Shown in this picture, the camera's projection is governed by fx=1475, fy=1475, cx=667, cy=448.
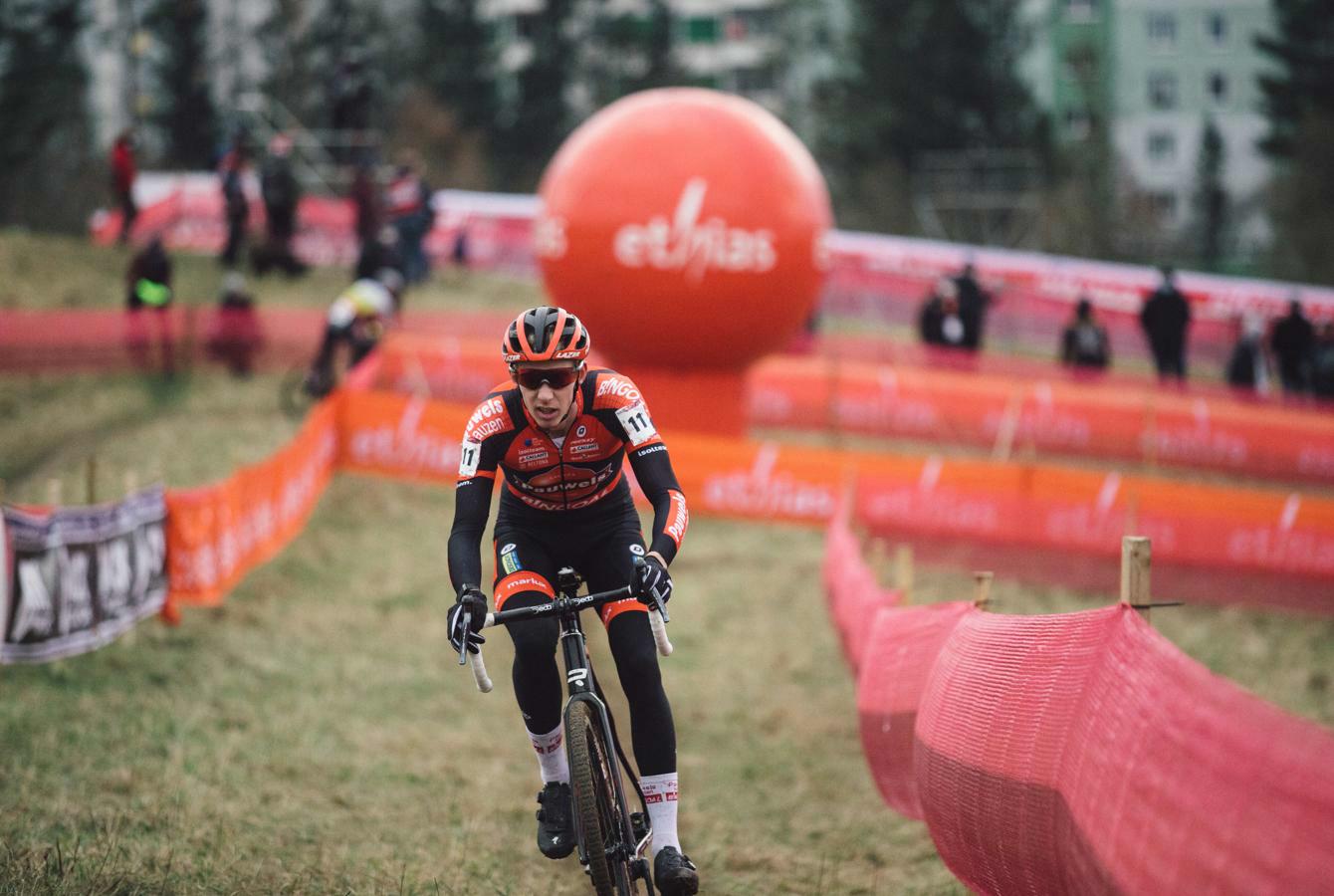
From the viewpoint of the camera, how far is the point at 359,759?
927 cm

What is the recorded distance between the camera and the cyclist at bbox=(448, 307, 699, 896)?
5.80 metres

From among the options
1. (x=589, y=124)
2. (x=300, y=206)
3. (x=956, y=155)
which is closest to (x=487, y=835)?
(x=589, y=124)

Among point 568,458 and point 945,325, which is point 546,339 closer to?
point 568,458

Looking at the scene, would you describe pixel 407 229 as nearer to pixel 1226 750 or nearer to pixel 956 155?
pixel 1226 750

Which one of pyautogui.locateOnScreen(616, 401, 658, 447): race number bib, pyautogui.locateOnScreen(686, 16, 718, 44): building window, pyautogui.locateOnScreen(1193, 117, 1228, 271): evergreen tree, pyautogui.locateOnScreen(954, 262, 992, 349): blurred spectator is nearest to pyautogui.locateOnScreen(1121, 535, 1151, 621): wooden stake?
pyautogui.locateOnScreen(616, 401, 658, 447): race number bib

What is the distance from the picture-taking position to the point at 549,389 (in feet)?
19.0

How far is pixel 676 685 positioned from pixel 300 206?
2453 centimetres

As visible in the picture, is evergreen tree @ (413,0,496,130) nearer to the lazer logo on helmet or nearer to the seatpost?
the lazer logo on helmet

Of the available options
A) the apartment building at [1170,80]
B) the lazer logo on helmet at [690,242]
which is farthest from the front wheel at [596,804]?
the apartment building at [1170,80]

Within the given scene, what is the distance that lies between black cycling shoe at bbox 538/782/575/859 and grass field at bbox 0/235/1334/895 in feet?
2.54

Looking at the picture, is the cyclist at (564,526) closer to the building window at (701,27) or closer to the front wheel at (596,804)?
the front wheel at (596,804)

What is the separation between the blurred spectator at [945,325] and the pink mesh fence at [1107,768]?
1642 centimetres

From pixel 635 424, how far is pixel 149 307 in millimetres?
16018

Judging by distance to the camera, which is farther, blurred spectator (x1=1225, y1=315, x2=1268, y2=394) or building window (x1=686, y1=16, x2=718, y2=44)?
building window (x1=686, y1=16, x2=718, y2=44)
